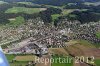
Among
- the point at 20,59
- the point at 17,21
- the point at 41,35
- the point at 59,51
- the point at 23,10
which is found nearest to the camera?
the point at 20,59

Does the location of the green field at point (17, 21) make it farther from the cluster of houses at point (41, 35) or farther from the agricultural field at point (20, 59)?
the agricultural field at point (20, 59)

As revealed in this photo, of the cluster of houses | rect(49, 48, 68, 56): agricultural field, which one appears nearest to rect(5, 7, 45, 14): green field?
the cluster of houses

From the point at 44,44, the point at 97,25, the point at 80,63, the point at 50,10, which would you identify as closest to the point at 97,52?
the point at 80,63

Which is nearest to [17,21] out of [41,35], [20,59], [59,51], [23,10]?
[23,10]

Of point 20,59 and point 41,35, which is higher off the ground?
point 41,35

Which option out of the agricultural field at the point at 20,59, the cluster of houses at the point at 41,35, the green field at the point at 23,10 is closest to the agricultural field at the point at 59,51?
the cluster of houses at the point at 41,35

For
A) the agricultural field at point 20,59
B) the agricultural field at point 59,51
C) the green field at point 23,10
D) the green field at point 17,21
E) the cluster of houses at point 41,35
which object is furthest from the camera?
the green field at point 23,10

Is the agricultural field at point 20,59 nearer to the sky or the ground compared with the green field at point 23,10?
nearer to the ground

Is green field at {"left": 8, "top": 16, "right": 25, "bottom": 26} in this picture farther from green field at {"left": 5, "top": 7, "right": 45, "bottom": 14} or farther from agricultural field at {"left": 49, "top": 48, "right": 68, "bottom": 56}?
agricultural field at {"left": 49, "top": 48, "right": 68, "bottom": 56}

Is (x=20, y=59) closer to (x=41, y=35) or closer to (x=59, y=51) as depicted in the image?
(x=59, y=51)

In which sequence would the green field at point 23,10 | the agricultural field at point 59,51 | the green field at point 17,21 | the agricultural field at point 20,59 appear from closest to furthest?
1. the agricultural field at point 20,59
2. the agricultural field at point 59,51
3. the green field at point 17,21
4. the green field at point 23,10

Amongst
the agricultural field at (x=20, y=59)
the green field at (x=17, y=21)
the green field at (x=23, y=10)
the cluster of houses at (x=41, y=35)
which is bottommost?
the agricultural field at (x=20, y=59)
